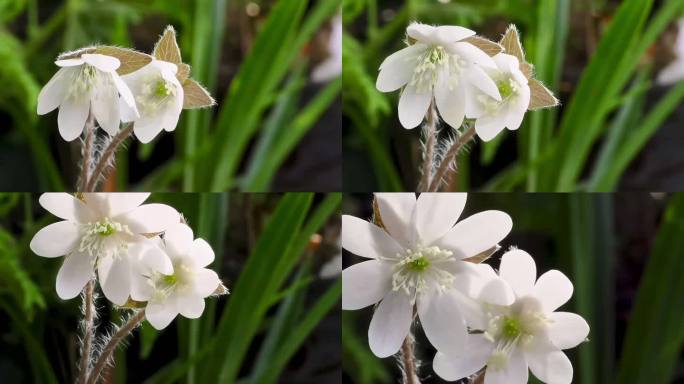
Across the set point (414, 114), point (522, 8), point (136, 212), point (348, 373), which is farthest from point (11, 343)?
point (522, 8)

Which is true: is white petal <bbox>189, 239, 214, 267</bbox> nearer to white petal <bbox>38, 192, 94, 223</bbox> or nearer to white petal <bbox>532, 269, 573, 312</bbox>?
white petal <bbox>38, 192, 94, 223</bbox>

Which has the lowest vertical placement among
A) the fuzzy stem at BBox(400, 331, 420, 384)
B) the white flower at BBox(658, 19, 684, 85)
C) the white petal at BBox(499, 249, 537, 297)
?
the fuzzy stem at BBox(400, 331, 420, 384)

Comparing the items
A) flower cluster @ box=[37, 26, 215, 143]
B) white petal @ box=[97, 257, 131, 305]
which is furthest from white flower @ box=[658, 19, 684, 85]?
white petal @ box=[97, 257, 131, 305]

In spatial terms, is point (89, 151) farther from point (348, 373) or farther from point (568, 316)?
point (568, 316)

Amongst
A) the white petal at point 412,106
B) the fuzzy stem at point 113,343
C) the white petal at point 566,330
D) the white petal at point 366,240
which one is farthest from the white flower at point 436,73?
Answer: the fuzzy stem at point 113,343

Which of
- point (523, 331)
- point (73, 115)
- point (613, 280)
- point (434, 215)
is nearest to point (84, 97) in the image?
point (73, 115)

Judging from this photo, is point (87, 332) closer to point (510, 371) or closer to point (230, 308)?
point (230, 308)
